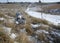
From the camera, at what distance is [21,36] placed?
4.57m

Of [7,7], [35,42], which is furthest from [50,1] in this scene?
[35,42]

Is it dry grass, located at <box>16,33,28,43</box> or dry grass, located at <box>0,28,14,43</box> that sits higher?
dry grass, located at <box>0,28,14,43</box>

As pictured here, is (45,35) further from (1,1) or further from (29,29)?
(1,1)

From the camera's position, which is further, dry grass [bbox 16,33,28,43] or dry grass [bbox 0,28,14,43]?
dry grass [bbox 16,33,28,43]

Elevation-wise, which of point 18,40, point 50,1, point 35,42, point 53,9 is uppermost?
point 18,40

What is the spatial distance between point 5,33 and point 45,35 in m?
1.36

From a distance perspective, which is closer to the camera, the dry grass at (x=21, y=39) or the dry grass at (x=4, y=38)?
the dry grass at (x=4, y=38)

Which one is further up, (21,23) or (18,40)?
(18,40)

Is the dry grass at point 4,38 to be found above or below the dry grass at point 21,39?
above

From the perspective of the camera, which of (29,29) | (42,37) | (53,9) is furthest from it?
(53,9)

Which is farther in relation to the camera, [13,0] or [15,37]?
[13,0]

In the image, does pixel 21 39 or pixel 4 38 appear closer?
pixel 4 38

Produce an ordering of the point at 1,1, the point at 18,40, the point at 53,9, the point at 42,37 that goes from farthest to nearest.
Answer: the point at 53,9
the point at 1,1
the point at 42,37
the point at 18,40

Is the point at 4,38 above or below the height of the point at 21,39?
above
